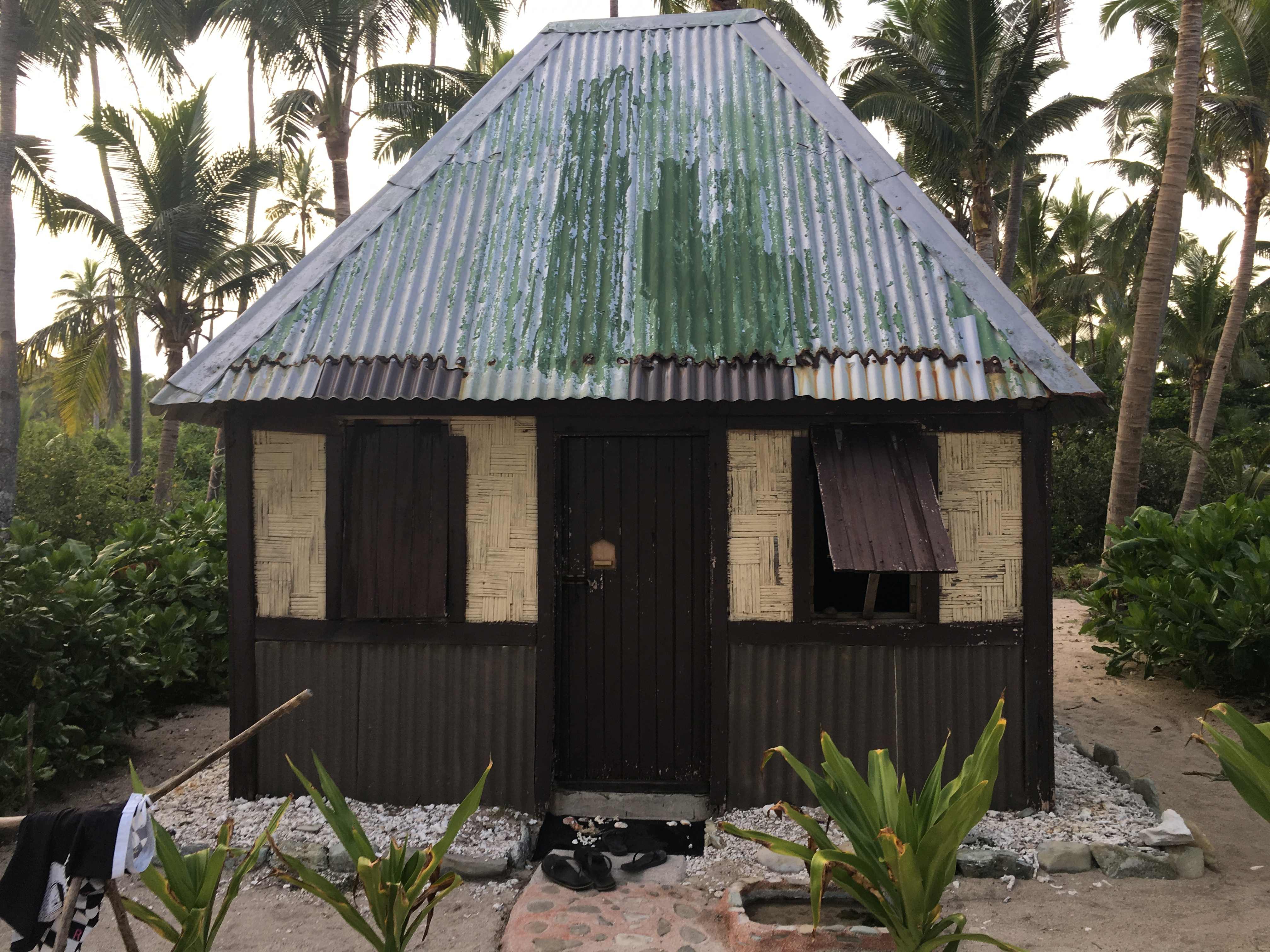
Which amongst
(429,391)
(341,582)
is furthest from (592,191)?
(341,582)

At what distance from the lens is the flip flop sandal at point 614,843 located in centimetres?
458

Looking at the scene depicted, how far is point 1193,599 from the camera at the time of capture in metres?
7.39

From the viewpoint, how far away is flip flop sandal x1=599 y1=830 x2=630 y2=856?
15.0 ft

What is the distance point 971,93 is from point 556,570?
14.7m

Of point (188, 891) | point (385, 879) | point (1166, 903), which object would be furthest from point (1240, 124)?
point (188, 891)

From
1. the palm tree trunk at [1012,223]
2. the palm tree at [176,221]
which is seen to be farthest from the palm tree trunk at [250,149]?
the palm tree trunk at [1012,223]

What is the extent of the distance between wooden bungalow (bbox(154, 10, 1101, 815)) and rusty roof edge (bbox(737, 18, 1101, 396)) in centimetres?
3

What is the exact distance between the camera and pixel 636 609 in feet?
17.1

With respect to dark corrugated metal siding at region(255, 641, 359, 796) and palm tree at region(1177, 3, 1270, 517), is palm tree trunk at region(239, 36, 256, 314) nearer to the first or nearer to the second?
dark corrugated metal siding at region(255, 641, 359, 796)

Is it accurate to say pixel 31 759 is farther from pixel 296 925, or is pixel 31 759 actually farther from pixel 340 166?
pixel 340 166

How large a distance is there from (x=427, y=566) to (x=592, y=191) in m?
2.76

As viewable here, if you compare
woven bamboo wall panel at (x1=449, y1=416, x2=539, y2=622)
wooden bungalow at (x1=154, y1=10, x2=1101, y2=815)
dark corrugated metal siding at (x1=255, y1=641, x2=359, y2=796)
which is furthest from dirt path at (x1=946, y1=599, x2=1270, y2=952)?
dark corrugated metal siding at (x1=255, y1=641, x2=359, y2=796)

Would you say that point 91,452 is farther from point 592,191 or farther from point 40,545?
point 592,191

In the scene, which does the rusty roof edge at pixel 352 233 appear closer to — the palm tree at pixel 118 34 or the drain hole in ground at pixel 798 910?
the drain hole in ground at pixel 798 910
